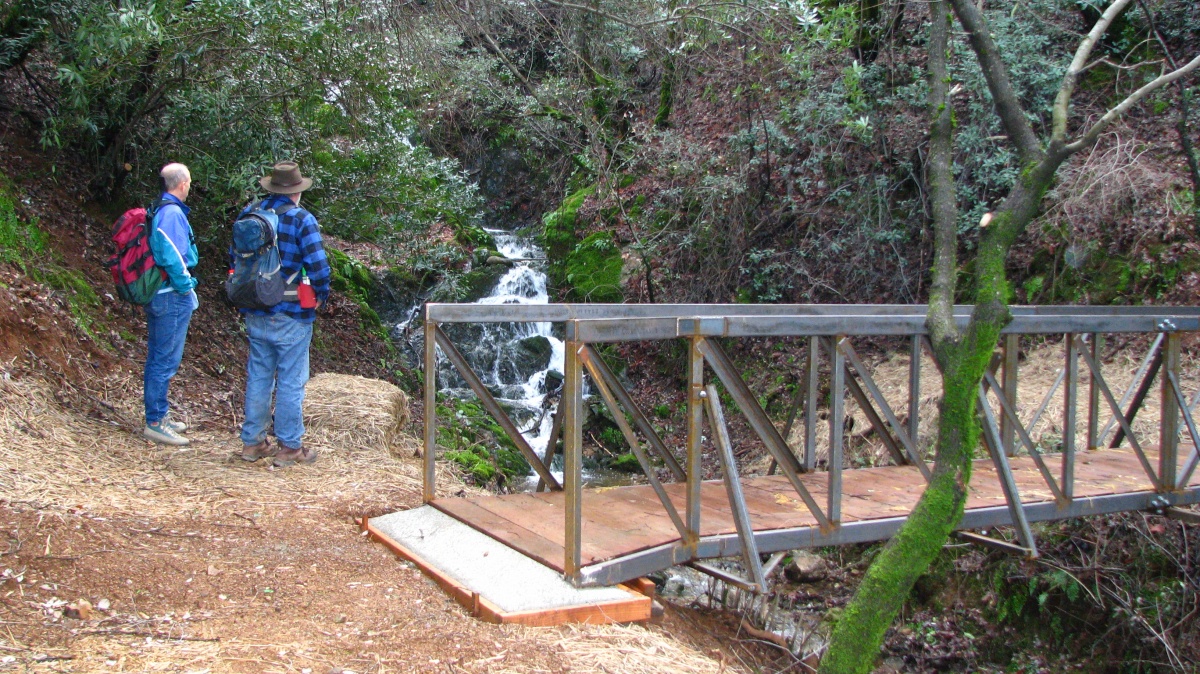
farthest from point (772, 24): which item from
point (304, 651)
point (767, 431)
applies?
point (304, 651)

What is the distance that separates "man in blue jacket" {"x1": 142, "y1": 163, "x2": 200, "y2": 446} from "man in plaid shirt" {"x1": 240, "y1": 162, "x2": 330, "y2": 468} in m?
0.56

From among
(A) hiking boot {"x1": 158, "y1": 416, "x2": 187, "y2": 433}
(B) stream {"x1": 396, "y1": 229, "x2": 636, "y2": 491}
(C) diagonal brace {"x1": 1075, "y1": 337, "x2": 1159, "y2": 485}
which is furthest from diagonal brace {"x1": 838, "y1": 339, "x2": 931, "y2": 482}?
(B) stream {"x1": 396, "y1": 229, "x2": 636, "y2": 491}

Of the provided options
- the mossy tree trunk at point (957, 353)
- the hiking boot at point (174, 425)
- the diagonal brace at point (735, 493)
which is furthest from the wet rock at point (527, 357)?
the diagonal brace at point (735, 493)

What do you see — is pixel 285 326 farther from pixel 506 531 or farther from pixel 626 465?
pixel 626 465

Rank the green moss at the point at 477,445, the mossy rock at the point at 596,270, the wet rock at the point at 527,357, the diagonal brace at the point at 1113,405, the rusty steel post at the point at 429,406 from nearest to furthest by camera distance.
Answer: the rusty steel post at the point at 429,406 < the diagonal brace at the point at 1113,405 < the green moss at the point at 477,445 < the wet rock at the point at 527,357 < the mossy rock at the point at 596,270

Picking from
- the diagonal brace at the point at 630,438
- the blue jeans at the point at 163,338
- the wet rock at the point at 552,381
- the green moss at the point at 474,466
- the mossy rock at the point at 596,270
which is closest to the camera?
the diagonal brace at the point at 630,438

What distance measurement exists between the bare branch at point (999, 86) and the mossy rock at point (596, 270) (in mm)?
9004

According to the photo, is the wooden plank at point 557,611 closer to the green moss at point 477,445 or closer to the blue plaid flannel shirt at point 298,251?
the blue plaid flannel shirt at point 298,251

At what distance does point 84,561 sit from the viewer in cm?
381

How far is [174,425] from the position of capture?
631cm

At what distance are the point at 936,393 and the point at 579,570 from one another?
20.5ft

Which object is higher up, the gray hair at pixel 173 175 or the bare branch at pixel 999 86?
the bare branch at pixel 999 86

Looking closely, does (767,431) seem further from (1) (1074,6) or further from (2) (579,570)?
(1) (1074,6)

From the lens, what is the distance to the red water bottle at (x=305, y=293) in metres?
5.54
